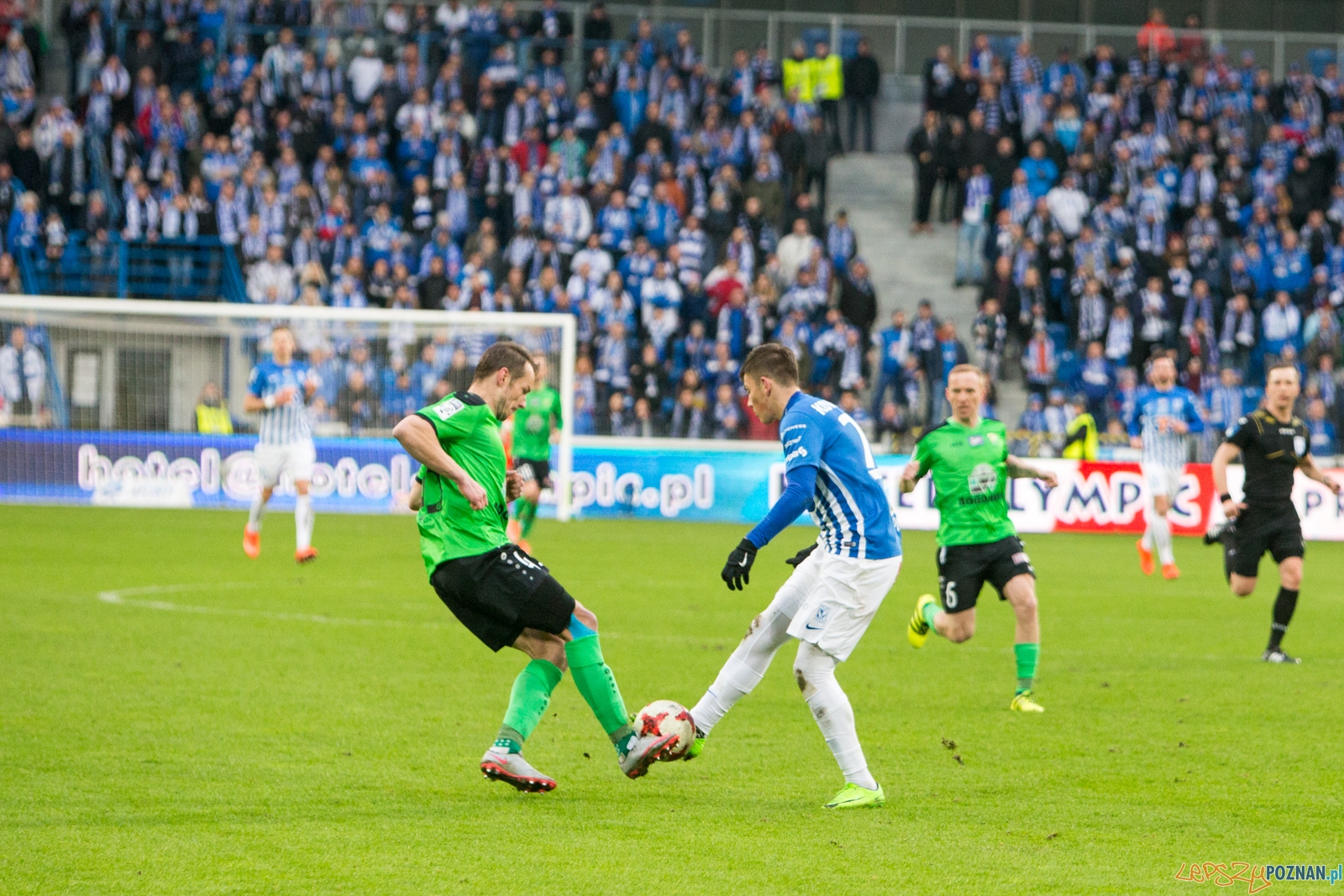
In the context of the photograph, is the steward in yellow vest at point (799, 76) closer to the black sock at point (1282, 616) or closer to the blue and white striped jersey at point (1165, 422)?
the blue and white striped jersey at point (1165, 422)

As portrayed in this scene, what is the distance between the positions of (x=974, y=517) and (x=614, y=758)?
3035 millimetres

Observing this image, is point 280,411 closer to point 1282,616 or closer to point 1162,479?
point 1282,616

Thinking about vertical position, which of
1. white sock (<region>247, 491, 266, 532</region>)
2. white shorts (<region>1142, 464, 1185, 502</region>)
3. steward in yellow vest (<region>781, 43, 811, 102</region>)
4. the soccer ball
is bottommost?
white sock (<region>247, 491, 266, 532</region>)

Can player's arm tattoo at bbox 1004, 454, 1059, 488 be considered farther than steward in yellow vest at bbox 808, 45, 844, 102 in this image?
No

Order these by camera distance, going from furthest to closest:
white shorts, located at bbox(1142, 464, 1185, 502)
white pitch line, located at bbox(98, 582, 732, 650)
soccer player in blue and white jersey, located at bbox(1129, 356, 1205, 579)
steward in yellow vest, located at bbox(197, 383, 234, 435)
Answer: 1. steward in yellow vest, located at bbox(197, 383, 234, 435)
2. white shorts, located at bbox(1142, 464, 1185, 502)
3. soccer player in blue and white jersey, located at bbox(1129, 356, 1205, 579)
4. white pitch line, located at bbox(98, 582, 732, 650)

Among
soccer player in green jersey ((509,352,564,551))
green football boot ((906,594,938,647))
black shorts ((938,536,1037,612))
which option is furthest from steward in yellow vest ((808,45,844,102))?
black shorts ((938,536,1037,612))

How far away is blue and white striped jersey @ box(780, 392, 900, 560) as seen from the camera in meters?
6.61

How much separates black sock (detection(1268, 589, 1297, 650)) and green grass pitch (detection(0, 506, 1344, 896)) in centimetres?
30

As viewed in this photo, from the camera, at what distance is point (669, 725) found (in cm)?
661

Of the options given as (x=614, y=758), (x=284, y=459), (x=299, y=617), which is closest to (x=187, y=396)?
(x=284, y=459)

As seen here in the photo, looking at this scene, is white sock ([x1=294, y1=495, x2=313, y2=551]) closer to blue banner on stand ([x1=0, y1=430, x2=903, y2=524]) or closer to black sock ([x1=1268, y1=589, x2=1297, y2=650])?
blue banner on stand ([x1=0, y1=430, x2=903, y2=524])

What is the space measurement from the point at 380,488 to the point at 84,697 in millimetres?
12869

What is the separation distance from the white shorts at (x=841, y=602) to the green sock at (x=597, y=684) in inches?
32.6

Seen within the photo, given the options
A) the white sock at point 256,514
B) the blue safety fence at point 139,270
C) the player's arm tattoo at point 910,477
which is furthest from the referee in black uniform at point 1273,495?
the blue safety fence at point 139,270
